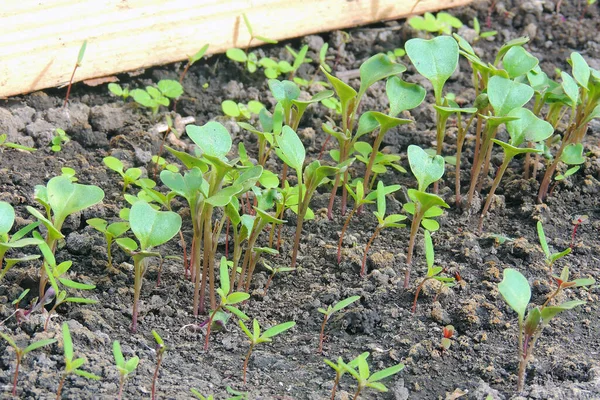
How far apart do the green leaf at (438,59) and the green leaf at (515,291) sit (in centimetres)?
69

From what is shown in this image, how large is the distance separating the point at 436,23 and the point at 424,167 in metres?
1.36

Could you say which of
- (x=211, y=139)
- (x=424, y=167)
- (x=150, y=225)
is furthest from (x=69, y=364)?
(x=424, y=167)

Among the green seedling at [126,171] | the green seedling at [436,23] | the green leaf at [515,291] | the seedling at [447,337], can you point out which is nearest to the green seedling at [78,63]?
the green seedling at [126,171]

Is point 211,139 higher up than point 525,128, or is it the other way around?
point 211,139

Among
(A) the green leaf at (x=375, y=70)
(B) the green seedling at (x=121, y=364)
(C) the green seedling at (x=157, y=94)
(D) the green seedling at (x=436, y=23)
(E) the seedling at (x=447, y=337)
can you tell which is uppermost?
(A) the green leaf at (x=375, y=70)

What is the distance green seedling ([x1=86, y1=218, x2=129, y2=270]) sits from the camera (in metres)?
1.97

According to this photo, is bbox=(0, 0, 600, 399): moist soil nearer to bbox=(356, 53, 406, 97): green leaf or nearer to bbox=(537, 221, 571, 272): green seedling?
bbox=(537, 221, 571, 272): green seedling

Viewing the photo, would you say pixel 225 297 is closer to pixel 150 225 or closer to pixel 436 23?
pixel 150 225

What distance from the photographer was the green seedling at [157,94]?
2.71 metres

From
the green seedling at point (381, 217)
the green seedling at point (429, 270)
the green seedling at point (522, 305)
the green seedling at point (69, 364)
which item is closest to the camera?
the green seedling at point (69, 364)

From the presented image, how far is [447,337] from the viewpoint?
1.91m

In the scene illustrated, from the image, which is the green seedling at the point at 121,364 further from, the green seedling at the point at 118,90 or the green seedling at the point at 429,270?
the green seedling at the point at 118,90

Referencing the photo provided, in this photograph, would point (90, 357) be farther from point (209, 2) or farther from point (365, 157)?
point (209, 2)

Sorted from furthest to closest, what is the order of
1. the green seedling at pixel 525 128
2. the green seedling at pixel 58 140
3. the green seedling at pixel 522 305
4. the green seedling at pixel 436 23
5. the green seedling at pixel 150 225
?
the green seedling at pixel 436 23
the green seedling at pixel 58 140
the green seedling at pixel 525 128
the green seedling at pixel 150 225
the green seedling at pixel 522 305
